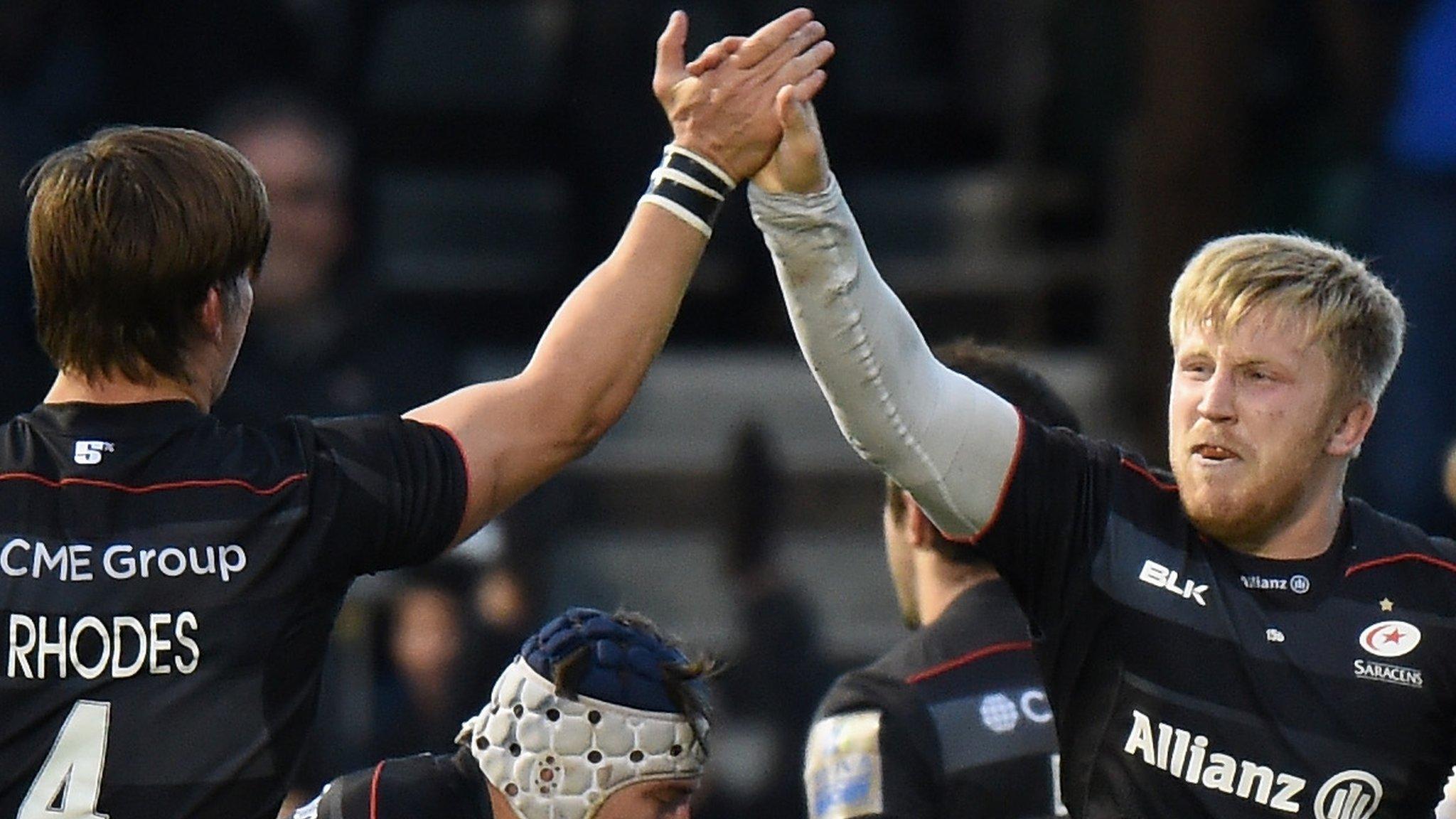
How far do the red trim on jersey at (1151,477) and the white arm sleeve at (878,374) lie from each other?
19 centimetres

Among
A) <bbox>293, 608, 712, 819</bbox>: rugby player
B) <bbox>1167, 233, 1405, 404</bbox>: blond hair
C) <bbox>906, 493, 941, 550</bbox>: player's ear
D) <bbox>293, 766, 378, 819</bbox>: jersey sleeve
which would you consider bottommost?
<bbox>293, 766, 378, 819</bbox>: jersey sleeve

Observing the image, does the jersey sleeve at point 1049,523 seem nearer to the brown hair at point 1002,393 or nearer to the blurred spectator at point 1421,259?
the brown hair at point 1002,393

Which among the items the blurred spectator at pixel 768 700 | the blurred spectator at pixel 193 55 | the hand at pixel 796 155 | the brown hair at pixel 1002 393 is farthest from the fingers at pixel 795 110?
the blurred spectator at pixel 193 55

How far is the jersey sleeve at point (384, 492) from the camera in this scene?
2777mm

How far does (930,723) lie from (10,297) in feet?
14.9

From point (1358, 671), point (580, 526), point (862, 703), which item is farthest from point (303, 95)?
point (1358, 671)

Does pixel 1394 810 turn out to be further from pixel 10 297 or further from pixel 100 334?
pixel 10 297

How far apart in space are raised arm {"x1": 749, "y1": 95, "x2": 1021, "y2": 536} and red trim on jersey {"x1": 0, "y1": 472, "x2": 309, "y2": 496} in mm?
631

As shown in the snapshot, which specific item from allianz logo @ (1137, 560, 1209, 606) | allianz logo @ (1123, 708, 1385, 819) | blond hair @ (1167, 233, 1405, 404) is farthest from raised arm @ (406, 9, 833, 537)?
allianz logo @ (1123, 708, 1385, 819)

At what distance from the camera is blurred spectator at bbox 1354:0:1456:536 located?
6625 millimetres

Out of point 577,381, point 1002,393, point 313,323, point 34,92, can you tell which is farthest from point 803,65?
point 34,92

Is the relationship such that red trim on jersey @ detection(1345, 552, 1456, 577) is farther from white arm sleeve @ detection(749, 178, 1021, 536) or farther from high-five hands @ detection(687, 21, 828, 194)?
high-five hands @ detection(687, 21, 828, 194)

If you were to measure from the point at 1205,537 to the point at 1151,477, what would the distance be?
98 millimetres

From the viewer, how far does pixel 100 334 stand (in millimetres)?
2746
